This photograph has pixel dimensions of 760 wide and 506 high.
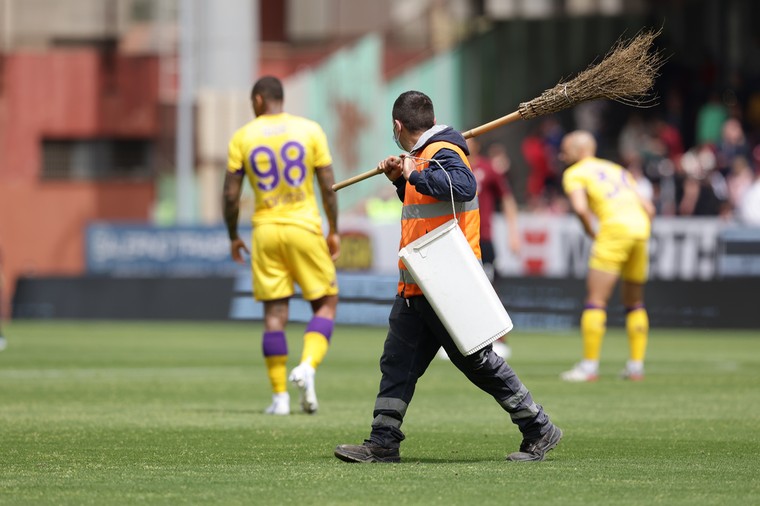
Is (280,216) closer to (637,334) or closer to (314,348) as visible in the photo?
(314,348)

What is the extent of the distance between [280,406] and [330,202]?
5.04ft

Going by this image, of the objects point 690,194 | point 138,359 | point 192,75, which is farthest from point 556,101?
point 192,75

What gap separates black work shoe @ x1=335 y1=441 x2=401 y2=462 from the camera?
8.63 metres

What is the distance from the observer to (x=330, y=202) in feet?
37.8

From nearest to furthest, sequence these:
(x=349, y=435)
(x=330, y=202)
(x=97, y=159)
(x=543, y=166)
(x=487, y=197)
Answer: (x=349, y=435) → (x=330, y=202) → (x=487, y=197) → (x=543, y=166) → (x=97, y=159)

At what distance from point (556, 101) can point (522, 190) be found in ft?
78.5

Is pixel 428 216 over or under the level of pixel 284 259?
over

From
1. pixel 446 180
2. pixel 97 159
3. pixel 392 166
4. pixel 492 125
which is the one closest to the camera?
pixel 446 180

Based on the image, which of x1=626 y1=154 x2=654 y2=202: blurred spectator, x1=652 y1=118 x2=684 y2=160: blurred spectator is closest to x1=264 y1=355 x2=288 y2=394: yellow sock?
x1=626 y1=154 x2=654 y2=202: blurred spectator

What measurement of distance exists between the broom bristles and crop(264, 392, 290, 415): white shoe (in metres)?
3.56

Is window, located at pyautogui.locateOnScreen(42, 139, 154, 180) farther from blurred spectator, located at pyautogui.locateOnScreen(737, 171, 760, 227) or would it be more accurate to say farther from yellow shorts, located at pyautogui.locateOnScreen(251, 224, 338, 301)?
yellow shorts, located at pyautogui.locateOnScreen(251, 224, 338, 301)

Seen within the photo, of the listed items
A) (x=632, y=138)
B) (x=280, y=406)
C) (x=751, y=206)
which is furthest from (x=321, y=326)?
(x=632, y=138)

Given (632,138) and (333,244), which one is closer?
(333,244)

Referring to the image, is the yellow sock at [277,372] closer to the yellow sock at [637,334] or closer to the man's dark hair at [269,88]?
the man's dark hair at [269,88]
